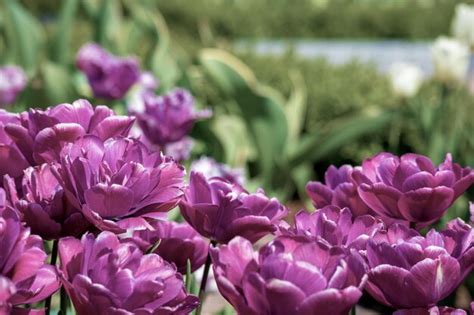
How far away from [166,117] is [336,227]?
1926 mm

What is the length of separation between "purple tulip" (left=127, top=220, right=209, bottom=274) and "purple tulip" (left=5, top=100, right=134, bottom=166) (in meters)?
0.12

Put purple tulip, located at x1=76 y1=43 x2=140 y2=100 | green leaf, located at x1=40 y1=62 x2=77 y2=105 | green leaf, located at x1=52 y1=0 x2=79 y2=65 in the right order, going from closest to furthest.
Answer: purple tulip, located at x1=76 y1=43 x2=140 y2=100 → green leaf, located at x1=40 y1=62 x2=77 y2=105 → green leaf, located at x1=52 y1=0 x2=79 y2=65

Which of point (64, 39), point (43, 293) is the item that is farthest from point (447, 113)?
point (43, 293)

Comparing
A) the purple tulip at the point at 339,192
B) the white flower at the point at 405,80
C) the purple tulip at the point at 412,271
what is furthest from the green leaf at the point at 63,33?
the purple tulip at the point at 412,271

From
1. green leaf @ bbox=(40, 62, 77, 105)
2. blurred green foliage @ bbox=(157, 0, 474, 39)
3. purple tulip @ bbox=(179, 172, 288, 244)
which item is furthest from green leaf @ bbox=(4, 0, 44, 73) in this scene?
blurred green foliage @ bbox=(157, 0, 474, 39)

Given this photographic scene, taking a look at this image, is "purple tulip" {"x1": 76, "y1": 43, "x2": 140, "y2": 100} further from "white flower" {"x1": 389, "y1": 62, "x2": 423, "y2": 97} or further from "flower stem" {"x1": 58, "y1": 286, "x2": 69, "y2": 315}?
A: "flower stem" {"x1": 58, "y1": 286, "x2": 69, "y2": 315}

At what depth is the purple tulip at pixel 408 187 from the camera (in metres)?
1.07

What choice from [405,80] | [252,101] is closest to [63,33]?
[252,101]

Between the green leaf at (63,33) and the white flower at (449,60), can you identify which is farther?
the green leaf at (63,33)

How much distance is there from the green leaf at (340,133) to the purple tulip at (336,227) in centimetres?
319

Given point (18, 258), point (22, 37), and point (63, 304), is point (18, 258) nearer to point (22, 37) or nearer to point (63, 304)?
point (63, 304)

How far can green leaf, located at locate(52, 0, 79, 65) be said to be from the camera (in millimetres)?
4730

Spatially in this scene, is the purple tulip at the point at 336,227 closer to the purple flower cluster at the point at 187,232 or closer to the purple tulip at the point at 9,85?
the purple flower cluster at the point at 187,232

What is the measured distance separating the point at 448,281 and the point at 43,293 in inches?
15.3
